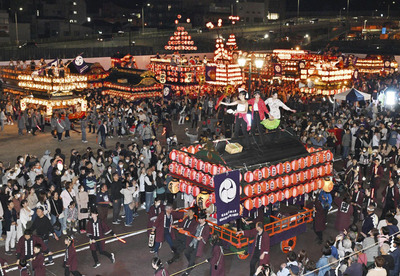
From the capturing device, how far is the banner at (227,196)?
11.9 metres

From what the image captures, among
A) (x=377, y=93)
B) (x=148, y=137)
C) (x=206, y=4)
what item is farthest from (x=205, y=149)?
(x=206, y=4)

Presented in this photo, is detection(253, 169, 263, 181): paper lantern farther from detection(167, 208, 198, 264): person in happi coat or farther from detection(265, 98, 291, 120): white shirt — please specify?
detection(265, 98, 291, 120): white shirt

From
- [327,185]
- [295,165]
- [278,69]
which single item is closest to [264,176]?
[295,165]

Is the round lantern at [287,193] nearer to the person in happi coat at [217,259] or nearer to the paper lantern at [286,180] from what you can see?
the paper lantern at [286,180]

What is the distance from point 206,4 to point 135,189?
283ft

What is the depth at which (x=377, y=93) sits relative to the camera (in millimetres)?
32281

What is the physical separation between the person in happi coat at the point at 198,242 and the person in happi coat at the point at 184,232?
0.73 feet

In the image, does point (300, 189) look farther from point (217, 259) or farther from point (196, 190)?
point (217, 259)

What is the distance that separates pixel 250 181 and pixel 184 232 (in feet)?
7.24

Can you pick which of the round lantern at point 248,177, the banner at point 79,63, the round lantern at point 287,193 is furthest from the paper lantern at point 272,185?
the banner at point 79,63

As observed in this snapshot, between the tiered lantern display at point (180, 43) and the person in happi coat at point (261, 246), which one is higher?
the tiered lantern display at point (180, 43)

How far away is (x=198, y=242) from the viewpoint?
1218 cm

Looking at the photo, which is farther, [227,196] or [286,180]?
[286,180]

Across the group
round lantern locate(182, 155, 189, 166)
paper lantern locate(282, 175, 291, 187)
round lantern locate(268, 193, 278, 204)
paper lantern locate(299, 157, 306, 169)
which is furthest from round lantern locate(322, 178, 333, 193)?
round lantern locate(182, 155, 189, 166)
